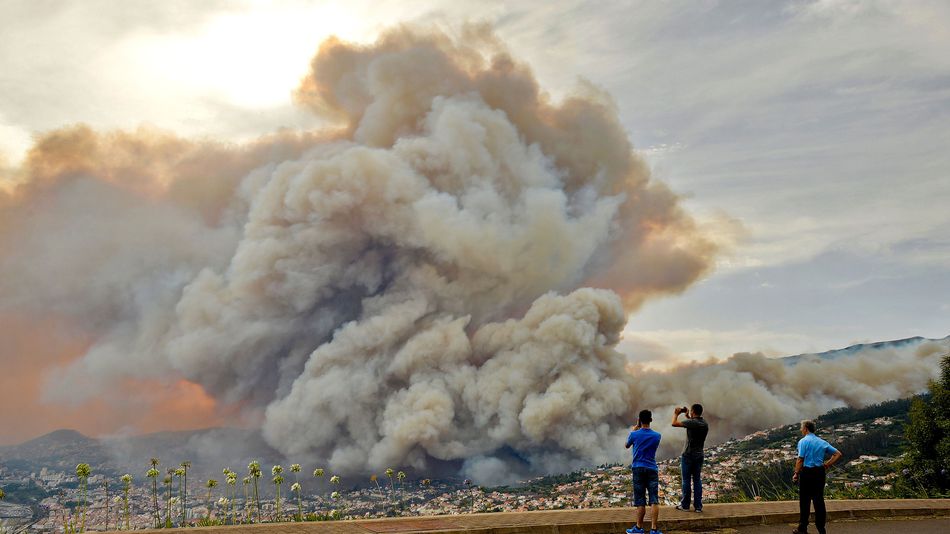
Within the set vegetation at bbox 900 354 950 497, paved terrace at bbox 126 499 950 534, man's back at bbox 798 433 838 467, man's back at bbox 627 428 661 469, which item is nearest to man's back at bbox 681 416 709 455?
paved terrace at bbox 126 499 950 534

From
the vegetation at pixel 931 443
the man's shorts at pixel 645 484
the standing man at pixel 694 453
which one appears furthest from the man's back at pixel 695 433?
the vegetation at pixel 931 443

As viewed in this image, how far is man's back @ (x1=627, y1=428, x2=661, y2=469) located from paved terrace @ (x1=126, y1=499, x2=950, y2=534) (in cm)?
142

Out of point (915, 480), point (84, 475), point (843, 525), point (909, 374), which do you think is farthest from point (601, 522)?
point (909, 374)

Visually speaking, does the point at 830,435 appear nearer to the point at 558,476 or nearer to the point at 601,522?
the point at 558,476

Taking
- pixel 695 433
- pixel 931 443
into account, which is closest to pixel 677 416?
pixel 695 433

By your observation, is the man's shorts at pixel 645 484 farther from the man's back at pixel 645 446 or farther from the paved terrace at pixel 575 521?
the paved terrace at pixel 575 521

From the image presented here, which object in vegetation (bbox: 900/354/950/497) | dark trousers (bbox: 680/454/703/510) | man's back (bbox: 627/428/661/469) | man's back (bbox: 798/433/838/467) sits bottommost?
vegetation (bbox: 900/354/950/497)

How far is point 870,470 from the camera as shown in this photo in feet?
165

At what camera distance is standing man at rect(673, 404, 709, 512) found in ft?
51.2

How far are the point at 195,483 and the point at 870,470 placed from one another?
9066cm

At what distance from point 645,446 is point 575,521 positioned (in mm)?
2072

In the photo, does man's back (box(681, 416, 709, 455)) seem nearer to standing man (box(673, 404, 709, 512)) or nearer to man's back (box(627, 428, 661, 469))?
standing man (box(673, 404, 709, 512))

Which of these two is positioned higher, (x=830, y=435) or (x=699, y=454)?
(x=699, y=454)

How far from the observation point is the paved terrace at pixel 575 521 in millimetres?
12797
